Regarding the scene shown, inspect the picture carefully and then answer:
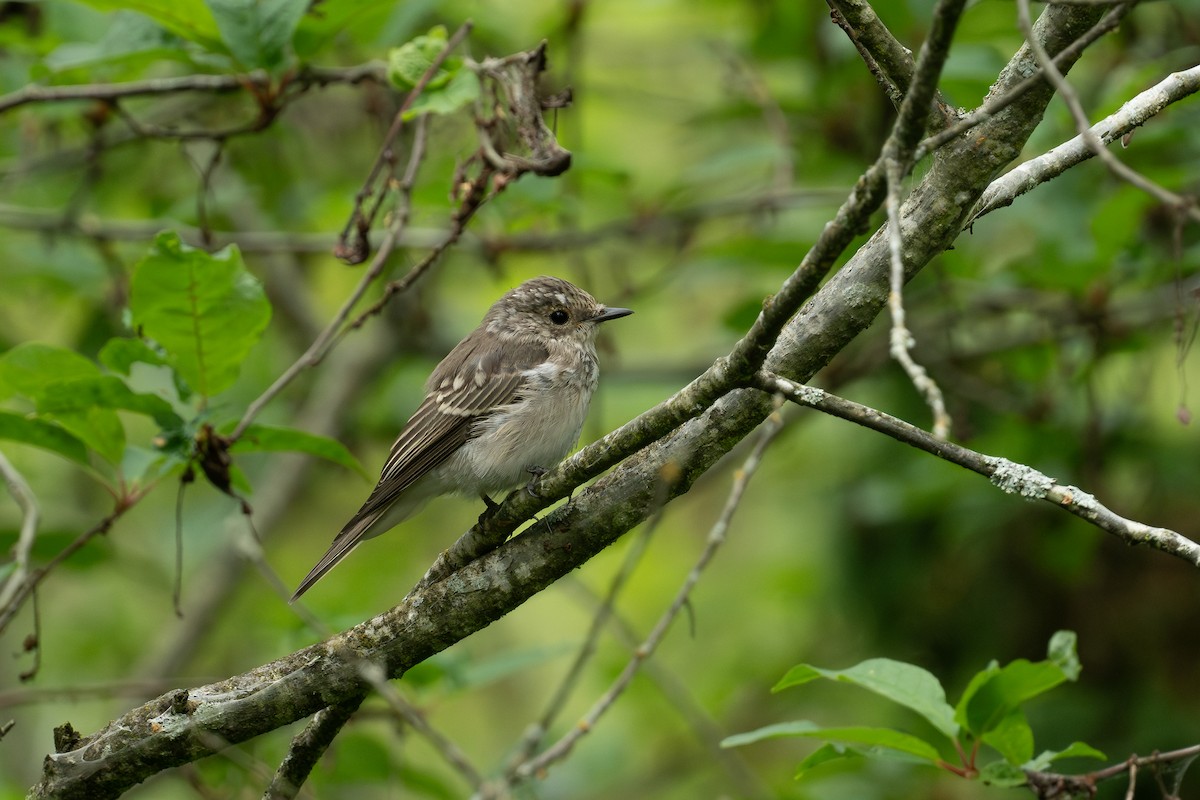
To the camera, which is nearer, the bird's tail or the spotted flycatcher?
the bird's tail

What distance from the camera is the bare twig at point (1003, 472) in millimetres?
2535

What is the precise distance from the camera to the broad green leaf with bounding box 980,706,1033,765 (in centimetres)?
336

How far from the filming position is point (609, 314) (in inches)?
218

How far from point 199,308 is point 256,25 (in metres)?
1.04

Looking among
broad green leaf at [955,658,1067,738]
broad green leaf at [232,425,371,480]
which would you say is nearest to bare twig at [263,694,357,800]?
broad green leaf at [232,425,371,480]

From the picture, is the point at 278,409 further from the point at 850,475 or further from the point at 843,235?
the point at 843,235

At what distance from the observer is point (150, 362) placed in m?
3.85

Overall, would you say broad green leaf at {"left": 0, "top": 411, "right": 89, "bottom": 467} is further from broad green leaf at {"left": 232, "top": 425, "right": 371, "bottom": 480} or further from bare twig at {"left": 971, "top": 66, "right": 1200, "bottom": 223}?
bare twig at {"left": 971, "top": 66, "right": 1200, "bottom": 223}

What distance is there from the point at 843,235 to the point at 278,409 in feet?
17.3

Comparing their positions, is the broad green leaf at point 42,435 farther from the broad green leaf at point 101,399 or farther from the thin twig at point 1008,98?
the thin twig at point 1008,98

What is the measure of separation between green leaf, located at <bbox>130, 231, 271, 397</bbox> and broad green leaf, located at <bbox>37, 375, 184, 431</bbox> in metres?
0.16

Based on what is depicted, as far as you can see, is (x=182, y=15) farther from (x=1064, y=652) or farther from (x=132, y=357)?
(x=1064, y=652)

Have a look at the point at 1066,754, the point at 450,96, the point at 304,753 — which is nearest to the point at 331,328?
the point at 450,96

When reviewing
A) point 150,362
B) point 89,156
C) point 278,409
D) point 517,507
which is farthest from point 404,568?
point 517,507
